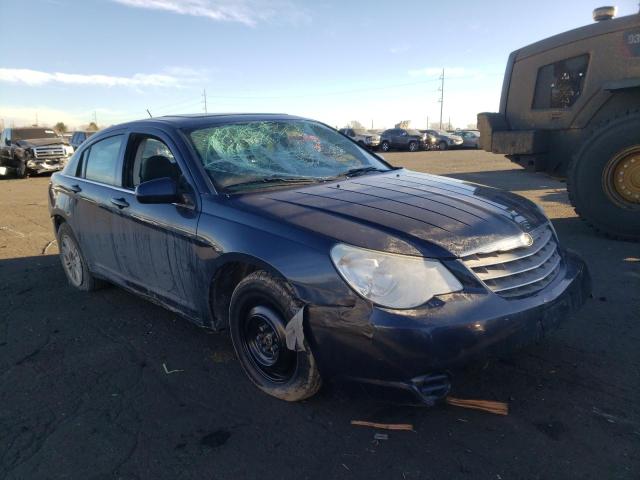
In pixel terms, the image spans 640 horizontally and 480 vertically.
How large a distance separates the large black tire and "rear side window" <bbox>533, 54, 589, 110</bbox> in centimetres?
91

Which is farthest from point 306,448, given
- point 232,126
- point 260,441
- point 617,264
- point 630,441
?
point 617,264

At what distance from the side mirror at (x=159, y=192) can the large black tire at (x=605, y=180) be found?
4.94m

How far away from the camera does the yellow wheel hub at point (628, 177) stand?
579 centimetres

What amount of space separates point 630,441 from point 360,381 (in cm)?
131

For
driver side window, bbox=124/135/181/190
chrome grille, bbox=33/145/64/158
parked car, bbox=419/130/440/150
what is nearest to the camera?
driver side window, bbox=124/135/181/190

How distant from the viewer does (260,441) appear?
256cm

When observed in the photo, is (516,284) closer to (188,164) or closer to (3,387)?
(188,164)

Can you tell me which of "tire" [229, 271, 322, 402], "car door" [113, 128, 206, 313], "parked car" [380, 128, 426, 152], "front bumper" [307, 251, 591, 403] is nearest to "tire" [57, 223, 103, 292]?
"car door" [113, 128, 206, 313]

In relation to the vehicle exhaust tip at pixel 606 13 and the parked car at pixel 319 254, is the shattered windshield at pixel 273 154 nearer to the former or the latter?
the parked car at pixel 319 254

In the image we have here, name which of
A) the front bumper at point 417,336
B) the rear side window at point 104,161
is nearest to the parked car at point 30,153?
the rear side window at point 104,161

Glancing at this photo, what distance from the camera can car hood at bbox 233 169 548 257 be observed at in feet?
8.30

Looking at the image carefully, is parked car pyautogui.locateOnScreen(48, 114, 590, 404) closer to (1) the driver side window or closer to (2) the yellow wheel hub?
(1) the driver side window

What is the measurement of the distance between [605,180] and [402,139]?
91.2ft

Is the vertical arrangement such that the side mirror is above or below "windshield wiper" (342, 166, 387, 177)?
below
